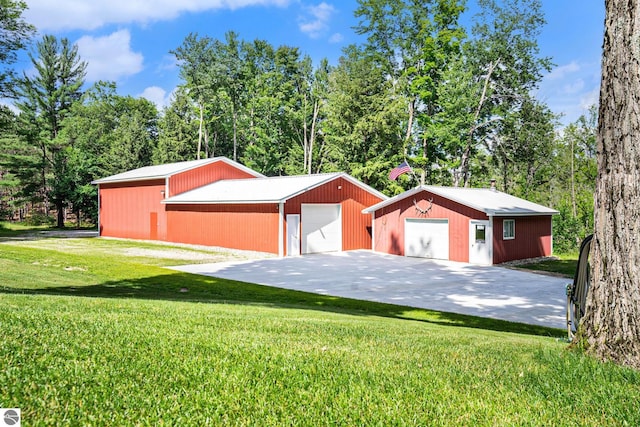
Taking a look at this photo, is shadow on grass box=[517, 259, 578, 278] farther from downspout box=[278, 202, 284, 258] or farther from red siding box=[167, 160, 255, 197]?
red siding box=[167, 160, 255, 197]

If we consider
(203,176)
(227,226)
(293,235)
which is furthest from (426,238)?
(203,176)

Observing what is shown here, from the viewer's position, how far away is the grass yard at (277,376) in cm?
294

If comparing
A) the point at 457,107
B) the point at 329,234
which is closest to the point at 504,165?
the point at 457,107

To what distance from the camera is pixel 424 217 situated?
76.3 ft

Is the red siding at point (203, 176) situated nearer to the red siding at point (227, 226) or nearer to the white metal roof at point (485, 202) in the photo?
the red siding at point (227, 226)

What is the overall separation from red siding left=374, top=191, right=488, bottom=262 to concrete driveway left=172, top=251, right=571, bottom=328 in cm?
105

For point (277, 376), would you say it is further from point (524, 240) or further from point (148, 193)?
point (148, 193)

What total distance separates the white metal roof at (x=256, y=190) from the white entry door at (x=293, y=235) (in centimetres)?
126

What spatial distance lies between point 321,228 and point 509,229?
30.5ft

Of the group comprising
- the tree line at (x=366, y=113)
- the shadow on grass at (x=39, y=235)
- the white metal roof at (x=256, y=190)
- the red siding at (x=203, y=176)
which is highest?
the tree line at (x=366, y=113)

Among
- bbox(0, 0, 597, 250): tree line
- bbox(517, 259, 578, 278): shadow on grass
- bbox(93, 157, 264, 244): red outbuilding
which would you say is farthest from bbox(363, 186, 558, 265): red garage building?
bbox(93, 157, 264, 244): red outbuilding

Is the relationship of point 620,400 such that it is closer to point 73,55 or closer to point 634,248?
point 634,248

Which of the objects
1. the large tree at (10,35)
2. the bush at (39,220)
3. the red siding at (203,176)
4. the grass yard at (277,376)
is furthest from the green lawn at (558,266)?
the bush at (39,220)

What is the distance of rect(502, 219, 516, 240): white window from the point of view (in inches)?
837
